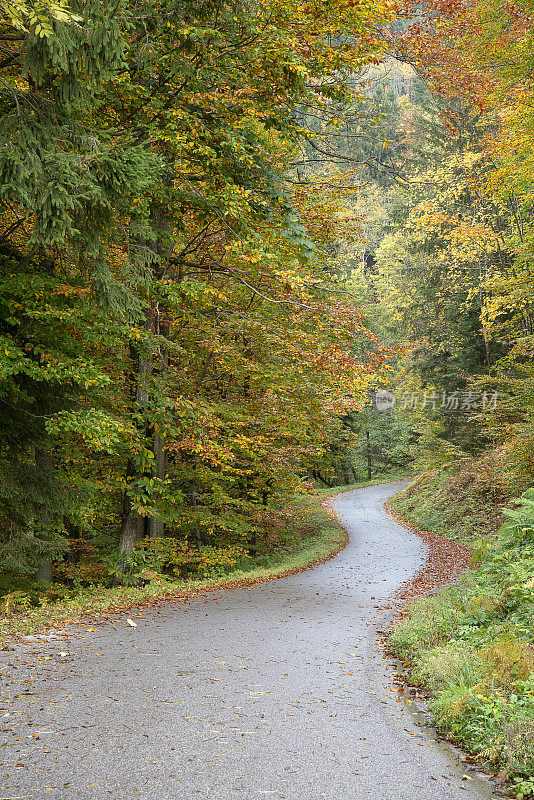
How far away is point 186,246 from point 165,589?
6865 millimetres

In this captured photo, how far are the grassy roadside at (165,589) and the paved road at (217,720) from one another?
0.83m

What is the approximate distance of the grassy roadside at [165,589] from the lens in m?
7.35

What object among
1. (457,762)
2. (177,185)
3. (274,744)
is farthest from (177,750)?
(177,185)

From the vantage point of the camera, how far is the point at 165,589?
1011 centimetres

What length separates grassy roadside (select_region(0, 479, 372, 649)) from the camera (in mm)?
7352

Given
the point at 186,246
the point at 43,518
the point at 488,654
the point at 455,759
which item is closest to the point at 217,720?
the point at 455,759

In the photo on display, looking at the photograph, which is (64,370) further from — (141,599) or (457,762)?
(457,762)

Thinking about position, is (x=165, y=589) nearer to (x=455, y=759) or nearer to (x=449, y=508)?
(x=455, y=759)

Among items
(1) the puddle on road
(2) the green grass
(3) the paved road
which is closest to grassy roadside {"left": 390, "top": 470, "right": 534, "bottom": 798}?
(1) the puddle on road

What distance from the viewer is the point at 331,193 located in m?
12.5

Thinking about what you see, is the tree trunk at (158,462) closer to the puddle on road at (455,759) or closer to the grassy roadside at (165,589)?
the grassy roadside at (165,589)

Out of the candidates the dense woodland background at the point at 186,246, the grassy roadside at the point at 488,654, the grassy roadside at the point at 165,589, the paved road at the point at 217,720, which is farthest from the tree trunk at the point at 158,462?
the grassy roadside at the point at 488,654

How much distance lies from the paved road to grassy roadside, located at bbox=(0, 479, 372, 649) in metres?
0.83

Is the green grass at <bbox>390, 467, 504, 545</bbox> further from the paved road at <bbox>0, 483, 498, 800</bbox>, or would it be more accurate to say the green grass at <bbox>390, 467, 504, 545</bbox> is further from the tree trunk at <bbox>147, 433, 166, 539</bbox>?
the paved road at <bbox>0, 483, 498, 800</bbox>
